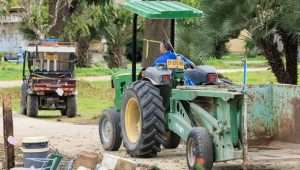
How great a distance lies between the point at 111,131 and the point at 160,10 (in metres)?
2.29

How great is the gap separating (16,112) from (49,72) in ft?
6.66

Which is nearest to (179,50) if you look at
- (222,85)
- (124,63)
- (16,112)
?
(222,85)

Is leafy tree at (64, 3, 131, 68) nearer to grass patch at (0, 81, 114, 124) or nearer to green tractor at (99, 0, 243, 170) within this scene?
grass patch at (0, 81, 114, 124)

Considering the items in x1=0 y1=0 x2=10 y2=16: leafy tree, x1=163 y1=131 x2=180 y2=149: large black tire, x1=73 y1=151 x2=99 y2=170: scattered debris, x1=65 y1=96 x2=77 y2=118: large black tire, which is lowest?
x1=65 y1=96 x2=77 y2=118: large black tire

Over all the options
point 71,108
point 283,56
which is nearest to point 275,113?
point 283,56

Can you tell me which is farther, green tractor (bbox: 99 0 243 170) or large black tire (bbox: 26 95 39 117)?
large black tire (bbox: 26 95 39 117)

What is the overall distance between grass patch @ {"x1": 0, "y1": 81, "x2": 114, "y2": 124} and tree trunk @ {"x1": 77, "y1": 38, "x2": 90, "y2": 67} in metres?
7.95

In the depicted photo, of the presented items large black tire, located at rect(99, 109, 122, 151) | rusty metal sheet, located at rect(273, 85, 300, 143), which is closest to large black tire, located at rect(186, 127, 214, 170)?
rusty metal sheet, located at rect(273, 85, 300, 143)

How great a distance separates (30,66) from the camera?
2197cm

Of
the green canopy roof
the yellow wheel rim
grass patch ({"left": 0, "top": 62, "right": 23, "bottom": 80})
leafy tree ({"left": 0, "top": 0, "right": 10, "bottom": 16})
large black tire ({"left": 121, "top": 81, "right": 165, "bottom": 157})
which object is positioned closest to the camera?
large black tire ({"left": 121, "top": 81, "right": 165, "bottom": 157})

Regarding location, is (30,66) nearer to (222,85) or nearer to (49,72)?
(49,72)

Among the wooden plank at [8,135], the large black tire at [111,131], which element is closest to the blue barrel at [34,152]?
the wooden plank at [8,135]

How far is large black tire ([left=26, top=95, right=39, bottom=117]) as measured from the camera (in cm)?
2117

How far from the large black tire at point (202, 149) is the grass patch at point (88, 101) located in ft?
33.1
